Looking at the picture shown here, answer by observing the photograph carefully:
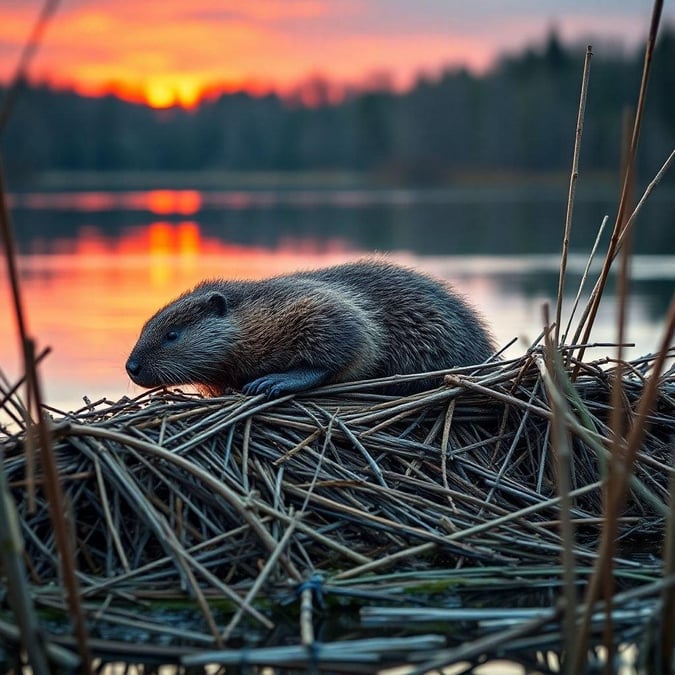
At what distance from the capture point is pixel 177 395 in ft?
15.6

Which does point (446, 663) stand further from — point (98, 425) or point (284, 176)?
point (284, 176)

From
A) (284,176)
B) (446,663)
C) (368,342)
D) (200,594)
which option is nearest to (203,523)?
(200,594)

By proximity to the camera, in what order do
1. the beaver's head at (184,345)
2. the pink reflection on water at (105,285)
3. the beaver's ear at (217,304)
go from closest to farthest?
the beaver's head at (184,345)
the beaver's ear at (217,304)
the pink reflection on water at (105,285)

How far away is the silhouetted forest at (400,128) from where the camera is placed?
78.6 meters

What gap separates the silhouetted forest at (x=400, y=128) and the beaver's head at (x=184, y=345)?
66620 millimetres

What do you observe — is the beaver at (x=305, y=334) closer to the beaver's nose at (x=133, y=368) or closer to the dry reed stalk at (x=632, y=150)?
the beaver's nose at (x=133, y=368)

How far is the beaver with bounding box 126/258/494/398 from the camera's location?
5.22 meters

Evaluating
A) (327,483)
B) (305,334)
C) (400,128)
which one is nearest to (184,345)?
(305,334)

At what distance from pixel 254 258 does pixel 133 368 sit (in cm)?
1519

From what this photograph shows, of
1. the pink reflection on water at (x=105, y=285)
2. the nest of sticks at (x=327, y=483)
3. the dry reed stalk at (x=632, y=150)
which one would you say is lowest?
the pink reflection on water at (x=105, y=285)

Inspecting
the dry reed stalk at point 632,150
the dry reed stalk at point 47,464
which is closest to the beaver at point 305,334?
the dry reed stalk at point 632,150

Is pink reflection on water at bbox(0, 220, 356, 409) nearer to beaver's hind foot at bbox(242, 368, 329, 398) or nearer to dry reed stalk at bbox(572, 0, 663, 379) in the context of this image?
beaver's hind foot at bbox(242, 368, 329, 398)

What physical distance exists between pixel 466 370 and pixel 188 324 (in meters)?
1.40

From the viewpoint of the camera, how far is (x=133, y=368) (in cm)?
529
